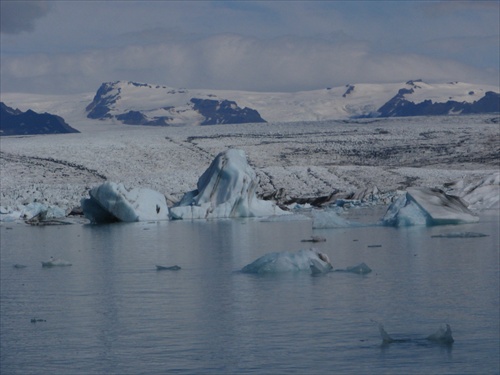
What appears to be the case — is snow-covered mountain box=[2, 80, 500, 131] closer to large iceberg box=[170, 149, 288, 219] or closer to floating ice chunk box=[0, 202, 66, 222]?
floating ice chunk box=[0, 202, 66, 222]

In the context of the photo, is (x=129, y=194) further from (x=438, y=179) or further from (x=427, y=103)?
(x=427, y=103)

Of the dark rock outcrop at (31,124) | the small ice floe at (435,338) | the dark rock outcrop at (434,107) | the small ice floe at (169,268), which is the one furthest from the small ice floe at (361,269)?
the dark rock outcrop at (434,107)

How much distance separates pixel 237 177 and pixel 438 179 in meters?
14.3

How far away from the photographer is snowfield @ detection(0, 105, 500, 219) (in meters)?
37.2

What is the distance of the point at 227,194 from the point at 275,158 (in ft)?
70.0

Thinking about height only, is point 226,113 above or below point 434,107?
above

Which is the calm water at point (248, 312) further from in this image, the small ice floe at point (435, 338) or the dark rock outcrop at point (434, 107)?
the dark rock outcrop at point (434, 107)

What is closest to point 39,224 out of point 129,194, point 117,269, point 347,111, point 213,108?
point 129,194

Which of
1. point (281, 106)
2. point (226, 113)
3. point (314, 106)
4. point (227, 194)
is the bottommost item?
point (227, 194)

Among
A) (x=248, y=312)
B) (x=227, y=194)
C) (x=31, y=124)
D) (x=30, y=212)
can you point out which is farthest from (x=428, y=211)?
(x=31, y=124)

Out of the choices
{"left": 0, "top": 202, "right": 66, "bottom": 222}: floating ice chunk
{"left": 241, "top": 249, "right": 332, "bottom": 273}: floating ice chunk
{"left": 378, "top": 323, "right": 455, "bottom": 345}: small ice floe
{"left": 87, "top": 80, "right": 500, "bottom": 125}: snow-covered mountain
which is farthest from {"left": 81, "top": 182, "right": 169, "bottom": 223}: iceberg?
{"left": 87, "top": 80, "right": 500, "bottom": 125}: snow-covered mountain

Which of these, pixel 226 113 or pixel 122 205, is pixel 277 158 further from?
pixel 226 113

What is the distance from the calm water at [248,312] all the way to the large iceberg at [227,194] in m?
9.68

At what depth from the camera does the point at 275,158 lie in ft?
156
